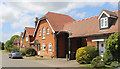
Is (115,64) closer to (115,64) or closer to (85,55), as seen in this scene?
(115,64)

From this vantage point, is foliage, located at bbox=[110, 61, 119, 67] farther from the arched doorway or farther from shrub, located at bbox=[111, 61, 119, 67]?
the arched doorway

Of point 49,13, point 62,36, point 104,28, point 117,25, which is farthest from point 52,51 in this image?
point 117,25

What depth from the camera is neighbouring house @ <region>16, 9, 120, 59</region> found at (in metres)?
16.5

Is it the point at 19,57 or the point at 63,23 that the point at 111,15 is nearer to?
the point at 63,23

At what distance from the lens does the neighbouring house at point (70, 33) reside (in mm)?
16459

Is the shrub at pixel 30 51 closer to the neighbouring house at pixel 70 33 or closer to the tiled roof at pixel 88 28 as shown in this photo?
the neighbouring house at pixel 70 33

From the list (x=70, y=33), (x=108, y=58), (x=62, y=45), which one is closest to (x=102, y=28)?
(x=108, y=58)

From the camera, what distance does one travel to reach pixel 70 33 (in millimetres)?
21703

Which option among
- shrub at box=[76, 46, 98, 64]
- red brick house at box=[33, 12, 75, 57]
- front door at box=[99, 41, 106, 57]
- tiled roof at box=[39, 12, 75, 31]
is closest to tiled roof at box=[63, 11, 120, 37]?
front door at box=[99, 41, 106, 57]

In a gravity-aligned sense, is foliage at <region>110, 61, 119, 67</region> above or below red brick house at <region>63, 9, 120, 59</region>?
below

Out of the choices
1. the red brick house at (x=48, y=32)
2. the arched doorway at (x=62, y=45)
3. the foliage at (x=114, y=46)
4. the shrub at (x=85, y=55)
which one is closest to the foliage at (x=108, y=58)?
the foliage at (x=114, y=46)

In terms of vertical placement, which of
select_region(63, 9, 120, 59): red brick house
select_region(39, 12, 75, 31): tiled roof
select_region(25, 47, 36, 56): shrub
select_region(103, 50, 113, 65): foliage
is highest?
select_region(39, 12, 75, 31): tiled roof

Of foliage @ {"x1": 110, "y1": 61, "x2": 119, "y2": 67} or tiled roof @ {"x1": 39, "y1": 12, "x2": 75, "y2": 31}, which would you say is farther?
tiled roof @ {"x1": 39, "y1": 12, "x2": 75, "y2": 31}

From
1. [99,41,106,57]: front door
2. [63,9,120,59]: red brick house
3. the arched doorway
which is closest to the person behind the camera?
[63,9,120,59]: red brick house
